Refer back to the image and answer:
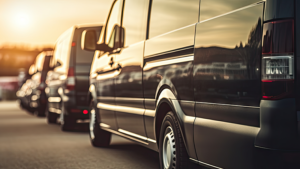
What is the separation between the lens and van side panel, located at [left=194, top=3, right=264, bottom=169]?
3.31m

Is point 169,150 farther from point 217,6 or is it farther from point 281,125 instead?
point 281,125

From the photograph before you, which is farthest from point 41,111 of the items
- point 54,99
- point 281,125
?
point 281,125

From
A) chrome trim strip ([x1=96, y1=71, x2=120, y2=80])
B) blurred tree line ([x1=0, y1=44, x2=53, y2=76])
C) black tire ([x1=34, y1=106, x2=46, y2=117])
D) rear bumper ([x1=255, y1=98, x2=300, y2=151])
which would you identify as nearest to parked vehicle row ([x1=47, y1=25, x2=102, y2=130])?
chrome trim strip ([x1=96, y1=71, x2=120, y2=80])

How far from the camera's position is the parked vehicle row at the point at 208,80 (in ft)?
10.3

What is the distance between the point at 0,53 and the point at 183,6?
80.1 m

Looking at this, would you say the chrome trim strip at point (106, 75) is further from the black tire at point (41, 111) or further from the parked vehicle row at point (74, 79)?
the black tire at point (41, 111)

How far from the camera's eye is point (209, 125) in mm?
3811

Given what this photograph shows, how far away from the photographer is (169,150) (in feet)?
15.9

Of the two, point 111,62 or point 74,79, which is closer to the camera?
point 111,62

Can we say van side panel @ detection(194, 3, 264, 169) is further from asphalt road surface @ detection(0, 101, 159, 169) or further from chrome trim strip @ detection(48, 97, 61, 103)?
chrome trim strip @ detection(48, 97, 61, 103)

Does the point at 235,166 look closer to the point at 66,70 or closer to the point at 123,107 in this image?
the point at 123,107

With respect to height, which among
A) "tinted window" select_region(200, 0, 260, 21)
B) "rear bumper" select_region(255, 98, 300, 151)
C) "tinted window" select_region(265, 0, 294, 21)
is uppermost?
"tinted window" select_region(200, 0, 260, 21)

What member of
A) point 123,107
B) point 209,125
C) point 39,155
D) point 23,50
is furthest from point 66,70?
point 23,50

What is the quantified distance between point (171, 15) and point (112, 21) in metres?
2.42
